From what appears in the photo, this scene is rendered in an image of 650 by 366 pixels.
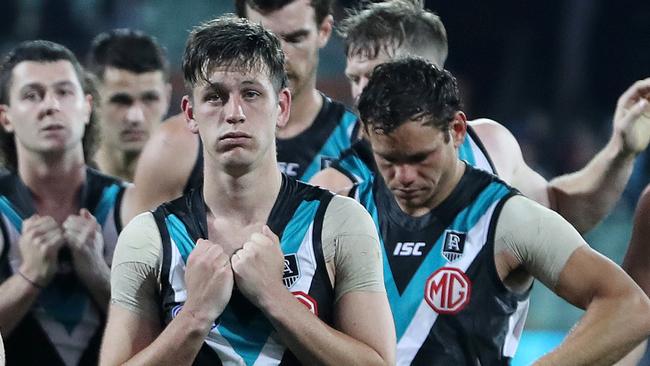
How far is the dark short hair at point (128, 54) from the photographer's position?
278 inches

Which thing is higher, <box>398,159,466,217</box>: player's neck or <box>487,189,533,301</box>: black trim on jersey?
<box>398,159,466,217</box>: player's neck

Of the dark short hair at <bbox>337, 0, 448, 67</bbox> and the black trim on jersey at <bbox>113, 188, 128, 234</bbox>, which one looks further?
the dark short hair at <bbox>337, 0, 448, 67</bbox>

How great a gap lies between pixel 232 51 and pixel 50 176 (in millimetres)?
1607

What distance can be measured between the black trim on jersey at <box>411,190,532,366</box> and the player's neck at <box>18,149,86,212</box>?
63.6 inches

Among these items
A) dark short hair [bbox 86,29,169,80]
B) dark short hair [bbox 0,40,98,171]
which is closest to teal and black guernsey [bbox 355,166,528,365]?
dark short hair [bbox 0,40,98,171]

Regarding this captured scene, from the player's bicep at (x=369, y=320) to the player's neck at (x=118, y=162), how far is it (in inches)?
142

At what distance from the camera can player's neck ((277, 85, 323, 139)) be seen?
5371mm

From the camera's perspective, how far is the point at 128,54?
278 inches

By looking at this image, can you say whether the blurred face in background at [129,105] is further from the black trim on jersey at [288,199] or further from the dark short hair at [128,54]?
the black trim on jersey at [288,199]

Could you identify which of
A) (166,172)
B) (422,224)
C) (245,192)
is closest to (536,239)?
(422,224)

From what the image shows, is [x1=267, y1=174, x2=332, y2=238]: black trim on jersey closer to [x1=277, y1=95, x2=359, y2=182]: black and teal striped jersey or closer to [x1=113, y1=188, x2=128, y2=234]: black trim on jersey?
[x1=113, y1=188, x2=128, y2=234]: black trim on jersey

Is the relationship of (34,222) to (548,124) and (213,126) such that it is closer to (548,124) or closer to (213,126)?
(213,126)

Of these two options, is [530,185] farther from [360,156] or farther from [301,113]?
[301,113]

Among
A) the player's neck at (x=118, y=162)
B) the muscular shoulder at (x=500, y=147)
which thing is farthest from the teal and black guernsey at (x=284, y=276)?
the player's neck at (x=118, y=162)
